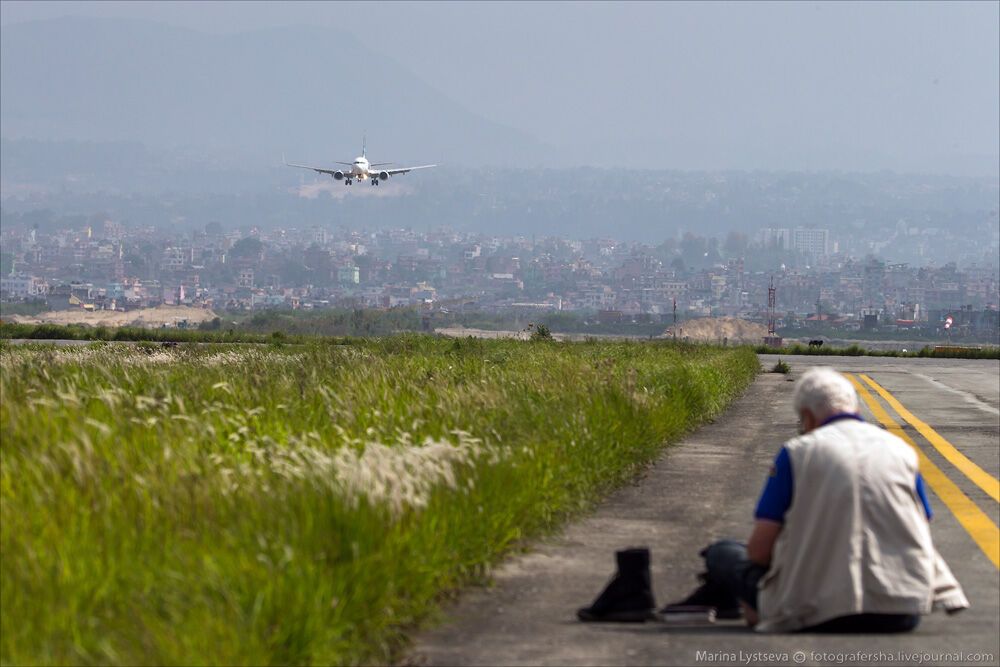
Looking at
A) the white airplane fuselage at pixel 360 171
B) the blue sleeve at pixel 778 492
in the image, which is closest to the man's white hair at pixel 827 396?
the blue sleeve at pixel 778 492

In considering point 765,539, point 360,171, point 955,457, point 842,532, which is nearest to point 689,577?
point 765,539

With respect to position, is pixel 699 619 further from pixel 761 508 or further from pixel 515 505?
pixel 515 505

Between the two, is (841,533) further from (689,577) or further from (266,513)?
(266,513)

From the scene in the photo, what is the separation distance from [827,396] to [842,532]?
72 centimetres

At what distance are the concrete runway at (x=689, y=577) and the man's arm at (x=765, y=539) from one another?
0.40 metres

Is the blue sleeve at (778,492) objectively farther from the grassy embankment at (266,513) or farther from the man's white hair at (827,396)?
the grassy embankment at (266,513)

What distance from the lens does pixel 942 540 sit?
11.2 meters

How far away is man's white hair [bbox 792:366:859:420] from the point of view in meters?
7.94

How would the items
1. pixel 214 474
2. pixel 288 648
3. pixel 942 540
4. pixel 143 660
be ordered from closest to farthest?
pixel 143 660, pixel 288 648, pixel 214 474, pixel 942 540

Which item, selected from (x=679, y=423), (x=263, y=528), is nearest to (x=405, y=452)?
(x=263, y=528)

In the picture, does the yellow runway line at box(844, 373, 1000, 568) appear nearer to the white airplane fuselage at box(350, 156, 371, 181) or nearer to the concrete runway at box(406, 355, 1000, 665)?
the concrete runway at box(406, 355, 1000, 665)

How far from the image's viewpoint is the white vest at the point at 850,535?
7672 mm

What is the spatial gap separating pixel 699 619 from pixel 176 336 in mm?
58989

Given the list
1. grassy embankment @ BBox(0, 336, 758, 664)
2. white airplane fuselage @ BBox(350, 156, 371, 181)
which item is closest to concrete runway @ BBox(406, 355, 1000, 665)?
grassy embankment @ BBox(0, 336, 758, 664)
